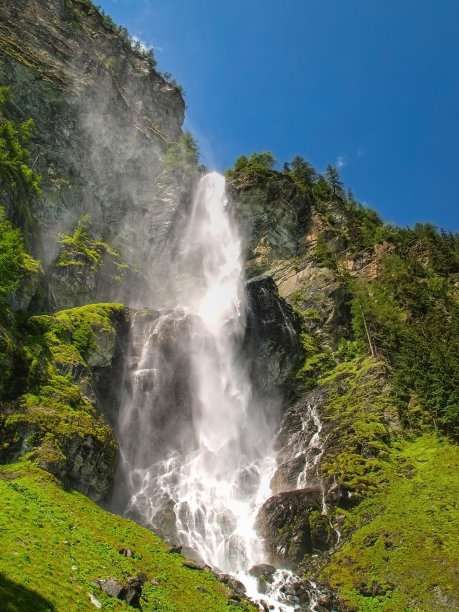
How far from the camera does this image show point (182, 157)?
69.4 meters

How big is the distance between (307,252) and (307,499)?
127 ft

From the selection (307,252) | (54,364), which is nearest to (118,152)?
(307,252)

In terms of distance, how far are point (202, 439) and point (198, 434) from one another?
598mm

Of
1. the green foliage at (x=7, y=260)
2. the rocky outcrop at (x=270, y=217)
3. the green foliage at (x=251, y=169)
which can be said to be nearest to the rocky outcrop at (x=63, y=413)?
the green foliage at (x=7, y=260)

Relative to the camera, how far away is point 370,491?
93.4ft

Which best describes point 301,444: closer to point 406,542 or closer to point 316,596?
point 406,542

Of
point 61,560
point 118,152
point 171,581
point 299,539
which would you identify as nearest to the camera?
point 61,560

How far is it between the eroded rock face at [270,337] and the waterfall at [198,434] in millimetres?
1192

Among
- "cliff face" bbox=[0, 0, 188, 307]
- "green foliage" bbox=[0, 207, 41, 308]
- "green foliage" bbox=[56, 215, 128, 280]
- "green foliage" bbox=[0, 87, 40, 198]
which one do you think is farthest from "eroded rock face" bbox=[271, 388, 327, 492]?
"green foliage" bbox=[0, 87, 40, 198]

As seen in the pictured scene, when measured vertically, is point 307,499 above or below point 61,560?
above

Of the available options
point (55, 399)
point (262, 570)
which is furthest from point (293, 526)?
point (55, 399)

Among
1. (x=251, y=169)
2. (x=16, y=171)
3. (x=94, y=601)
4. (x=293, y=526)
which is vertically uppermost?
(x=251, y=169)

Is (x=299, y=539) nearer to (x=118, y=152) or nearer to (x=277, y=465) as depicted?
(x=277, y=465)

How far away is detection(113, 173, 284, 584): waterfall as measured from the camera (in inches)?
1173
